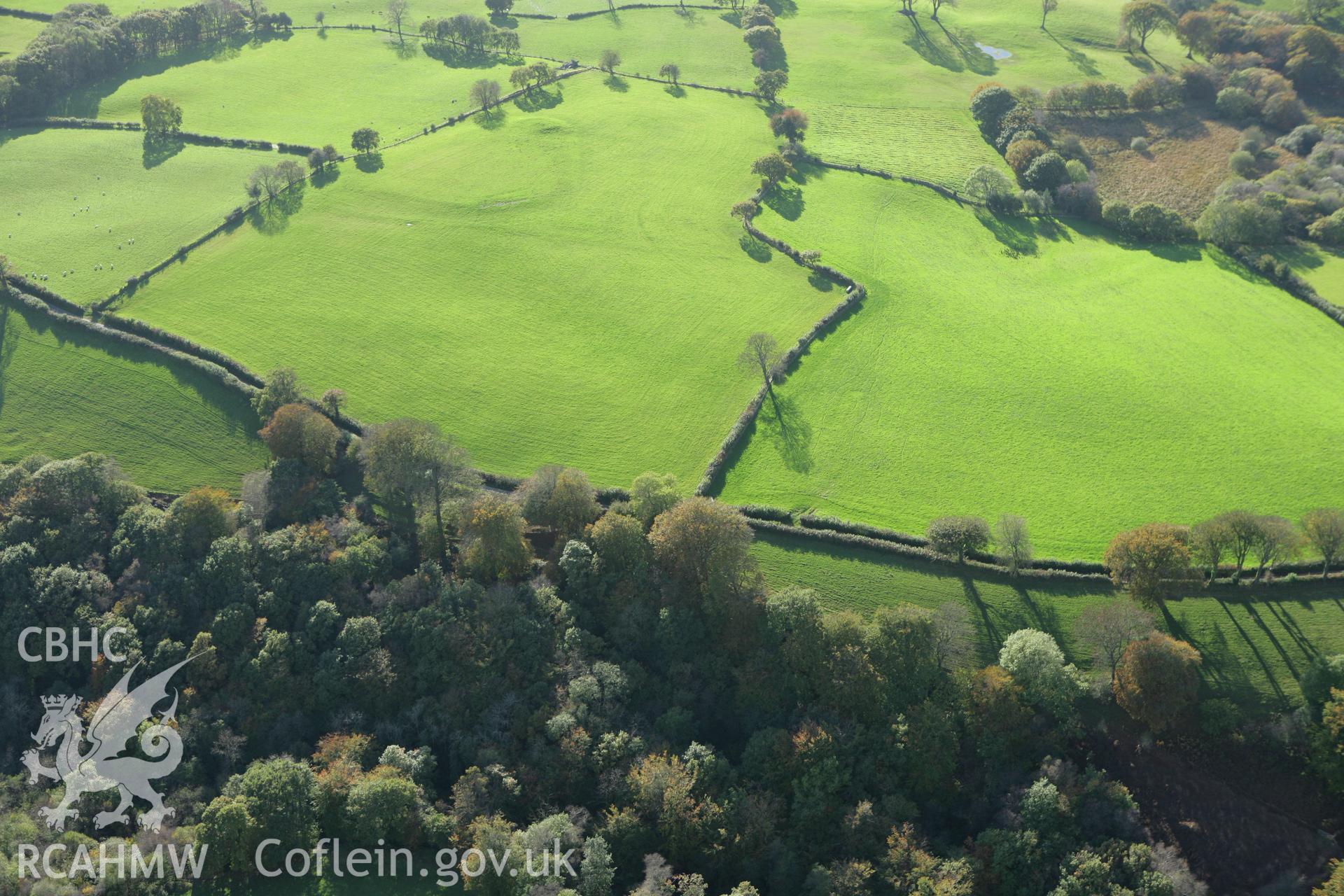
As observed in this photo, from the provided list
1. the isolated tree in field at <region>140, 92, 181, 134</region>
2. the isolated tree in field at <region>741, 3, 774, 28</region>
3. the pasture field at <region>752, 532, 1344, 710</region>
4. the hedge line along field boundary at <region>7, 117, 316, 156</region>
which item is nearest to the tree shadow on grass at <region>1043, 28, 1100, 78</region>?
the isolated tree in field at <region>741, 3, 774, 28</region>

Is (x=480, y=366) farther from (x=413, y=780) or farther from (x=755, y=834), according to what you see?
(x=755, y=834)

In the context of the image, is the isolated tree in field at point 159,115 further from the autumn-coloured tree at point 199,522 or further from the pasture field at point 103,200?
the autumn-coloured tree at point 199,522

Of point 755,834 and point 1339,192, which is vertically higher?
point 1339,192

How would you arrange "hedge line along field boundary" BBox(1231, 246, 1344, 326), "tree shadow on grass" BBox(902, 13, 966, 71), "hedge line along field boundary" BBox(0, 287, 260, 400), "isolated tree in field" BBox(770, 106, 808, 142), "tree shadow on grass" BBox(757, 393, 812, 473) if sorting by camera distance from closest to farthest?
"tree shadow on grass" BBox(757, 393, 812, 473), "hedge line along field boundary" BBox(0, 287, 260, 400), "hedge line along field boundary" BBox(1231, 246, 1344, 326), "isolated tree in field" BBox(770, 106, 808, 142), "tree shadow on grass" BBox(902, 13, 966, 71)

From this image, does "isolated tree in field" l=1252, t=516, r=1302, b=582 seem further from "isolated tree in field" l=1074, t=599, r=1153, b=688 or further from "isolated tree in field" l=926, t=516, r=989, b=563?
"isolated tree in field" l=926, t=516, r=989, b=563

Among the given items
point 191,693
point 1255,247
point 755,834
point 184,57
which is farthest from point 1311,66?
point 184,57

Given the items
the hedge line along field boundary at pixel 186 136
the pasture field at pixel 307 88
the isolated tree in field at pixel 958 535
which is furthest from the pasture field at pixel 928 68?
the hedge line along field boundary at pixel 186 136
